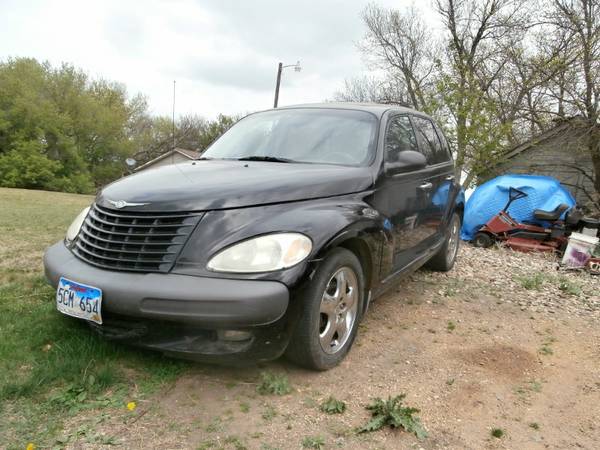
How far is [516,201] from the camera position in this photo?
9.21m

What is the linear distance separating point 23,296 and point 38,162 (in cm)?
3973

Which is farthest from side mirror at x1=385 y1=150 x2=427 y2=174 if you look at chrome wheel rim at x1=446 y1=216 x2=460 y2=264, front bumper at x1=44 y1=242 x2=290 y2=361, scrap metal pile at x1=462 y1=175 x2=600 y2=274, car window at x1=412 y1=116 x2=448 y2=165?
scrap metal pile at x1=462 y1=175 x2=600 y2=274

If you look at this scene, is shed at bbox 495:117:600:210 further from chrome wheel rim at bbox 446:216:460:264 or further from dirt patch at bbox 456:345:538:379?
dirt patch at bbox 456:345:538:379

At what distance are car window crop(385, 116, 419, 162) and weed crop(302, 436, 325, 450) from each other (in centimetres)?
203

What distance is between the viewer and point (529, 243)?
8.23 m

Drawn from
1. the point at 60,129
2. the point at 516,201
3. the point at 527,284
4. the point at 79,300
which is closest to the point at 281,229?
the point at 79,300

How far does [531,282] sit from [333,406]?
3652mm

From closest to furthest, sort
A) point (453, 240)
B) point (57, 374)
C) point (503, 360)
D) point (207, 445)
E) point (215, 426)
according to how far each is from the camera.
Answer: point (207, 445)
point (215, 426)
point (57, 374)
point (503, 360)
point (453, 240)

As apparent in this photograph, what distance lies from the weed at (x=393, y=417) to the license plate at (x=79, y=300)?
1.47 metres

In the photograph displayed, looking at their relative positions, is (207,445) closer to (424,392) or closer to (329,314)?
(329,314)

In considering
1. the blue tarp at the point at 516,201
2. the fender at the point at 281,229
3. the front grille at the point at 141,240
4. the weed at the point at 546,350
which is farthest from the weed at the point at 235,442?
the blue tarp at the point at 516,201

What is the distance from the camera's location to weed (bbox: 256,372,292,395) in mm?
2555

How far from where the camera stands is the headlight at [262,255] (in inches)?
90.2

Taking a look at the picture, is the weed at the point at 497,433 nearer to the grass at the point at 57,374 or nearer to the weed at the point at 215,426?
the weed at the point at 215,426
